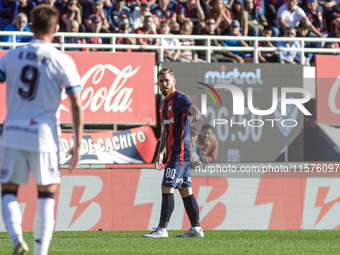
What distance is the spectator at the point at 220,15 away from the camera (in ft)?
48.9

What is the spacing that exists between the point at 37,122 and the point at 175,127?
3649 mm

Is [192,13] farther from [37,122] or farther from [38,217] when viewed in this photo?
[38,217]

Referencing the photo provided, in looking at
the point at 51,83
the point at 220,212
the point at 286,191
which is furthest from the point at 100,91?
the point at 51,83

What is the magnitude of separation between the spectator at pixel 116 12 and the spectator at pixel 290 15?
4097 millimetres

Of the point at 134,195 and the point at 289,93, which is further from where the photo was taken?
the point at 289,93

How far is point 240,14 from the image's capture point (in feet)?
50.1

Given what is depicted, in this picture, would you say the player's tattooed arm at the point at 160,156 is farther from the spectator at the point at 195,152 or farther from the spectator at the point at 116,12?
the spectator at the point at 116,12

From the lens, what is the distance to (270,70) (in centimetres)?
1262

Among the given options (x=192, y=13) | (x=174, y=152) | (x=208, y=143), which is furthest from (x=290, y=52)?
(x=174, y=152)

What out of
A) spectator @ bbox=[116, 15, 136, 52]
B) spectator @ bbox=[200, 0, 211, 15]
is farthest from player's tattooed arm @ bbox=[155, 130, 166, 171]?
spectator @ bbox=[200, 0, 211, 15]

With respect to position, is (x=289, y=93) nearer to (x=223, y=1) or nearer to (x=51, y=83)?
(x=223, y=1)

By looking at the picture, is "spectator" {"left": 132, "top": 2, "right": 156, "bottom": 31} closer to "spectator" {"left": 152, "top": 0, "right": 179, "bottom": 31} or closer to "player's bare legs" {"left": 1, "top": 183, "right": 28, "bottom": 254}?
"spectator" {"left": 152, "top": 0, "right": 179, "bottom": 31}

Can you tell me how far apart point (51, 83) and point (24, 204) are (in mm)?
6561

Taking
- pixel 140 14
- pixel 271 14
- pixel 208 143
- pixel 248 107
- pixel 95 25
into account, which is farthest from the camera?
pixel 271 14
